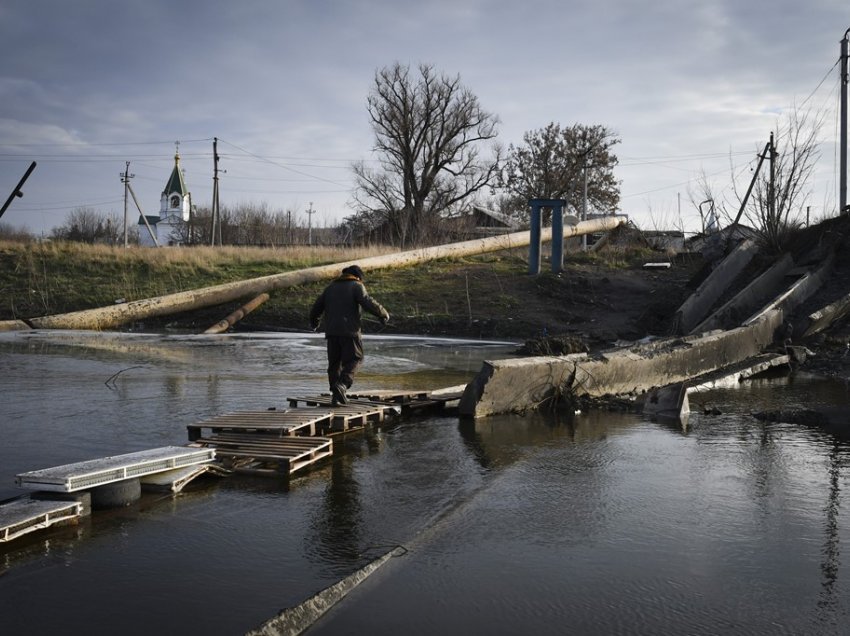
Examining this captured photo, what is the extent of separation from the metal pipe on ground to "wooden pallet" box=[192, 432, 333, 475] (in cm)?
1441

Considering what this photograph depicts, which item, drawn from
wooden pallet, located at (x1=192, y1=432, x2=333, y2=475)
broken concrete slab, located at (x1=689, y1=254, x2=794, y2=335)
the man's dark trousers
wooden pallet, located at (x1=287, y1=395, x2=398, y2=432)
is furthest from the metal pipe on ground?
wooden pallet, located at (x1=192, y1=432, x2=333, y2=475)

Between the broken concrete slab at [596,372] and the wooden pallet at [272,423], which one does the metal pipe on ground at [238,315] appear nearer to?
the broken concrete slab at [596,372]

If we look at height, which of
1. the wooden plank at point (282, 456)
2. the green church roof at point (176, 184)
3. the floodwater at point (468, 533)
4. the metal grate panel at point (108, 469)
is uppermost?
the green church roof at point (176, 184)

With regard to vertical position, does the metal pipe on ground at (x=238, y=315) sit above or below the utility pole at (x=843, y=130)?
below

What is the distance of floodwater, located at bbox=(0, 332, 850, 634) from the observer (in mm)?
3779

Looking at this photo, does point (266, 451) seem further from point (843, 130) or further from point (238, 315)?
point (843, 130)

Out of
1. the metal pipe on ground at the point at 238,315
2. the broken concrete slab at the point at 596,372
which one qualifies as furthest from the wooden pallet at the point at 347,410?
the metal pipe on ground at the point at 238,315

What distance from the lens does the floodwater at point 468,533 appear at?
12.4 ft

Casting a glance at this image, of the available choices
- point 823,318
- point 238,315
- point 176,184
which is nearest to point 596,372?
point 823,318

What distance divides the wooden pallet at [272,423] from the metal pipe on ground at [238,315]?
13.7 meters

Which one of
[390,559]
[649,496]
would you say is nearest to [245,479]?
[390,559]

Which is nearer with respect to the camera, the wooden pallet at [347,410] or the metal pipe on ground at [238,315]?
the wooden pallet at [347,410]

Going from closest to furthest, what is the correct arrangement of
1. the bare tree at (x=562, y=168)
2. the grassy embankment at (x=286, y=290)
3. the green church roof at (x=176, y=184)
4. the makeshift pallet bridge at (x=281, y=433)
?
the makeshift pallet bridge at (x=281, y=433)
the grassy embankment at (x=286, y=290)
the bare tree at (x=562, y=168)
the green church roof at (x=176, y=184)

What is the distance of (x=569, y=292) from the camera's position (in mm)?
22578
